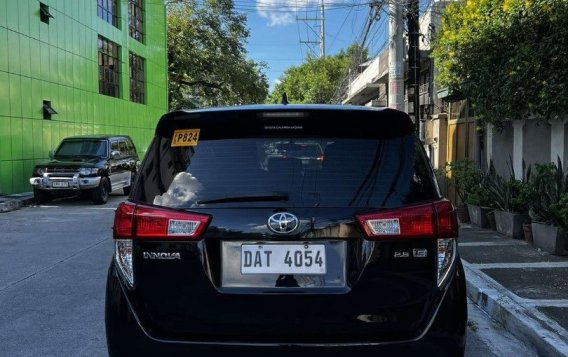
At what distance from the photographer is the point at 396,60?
11.9 m

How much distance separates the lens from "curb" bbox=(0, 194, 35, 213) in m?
14.3

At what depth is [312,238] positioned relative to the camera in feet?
8.63

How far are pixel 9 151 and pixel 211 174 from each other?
16114mm

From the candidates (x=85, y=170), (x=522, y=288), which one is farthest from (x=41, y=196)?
(x=522, y=288)

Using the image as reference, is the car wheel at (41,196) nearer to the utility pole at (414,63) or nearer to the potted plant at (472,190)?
the utility pole at (414,63)

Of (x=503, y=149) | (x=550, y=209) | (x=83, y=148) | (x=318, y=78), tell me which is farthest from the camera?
(x=318, y=78)

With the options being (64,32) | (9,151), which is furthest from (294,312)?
(64,32)

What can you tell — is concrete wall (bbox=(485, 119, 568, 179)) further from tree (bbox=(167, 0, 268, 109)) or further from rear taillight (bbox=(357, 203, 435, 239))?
tree (bbox=(167, 0, 268, 109))

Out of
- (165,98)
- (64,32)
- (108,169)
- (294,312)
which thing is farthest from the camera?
(165,98)

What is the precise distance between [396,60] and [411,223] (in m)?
9.82

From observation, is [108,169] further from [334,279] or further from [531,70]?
[334,279]

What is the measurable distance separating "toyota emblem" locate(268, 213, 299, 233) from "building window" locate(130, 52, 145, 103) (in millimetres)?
27850

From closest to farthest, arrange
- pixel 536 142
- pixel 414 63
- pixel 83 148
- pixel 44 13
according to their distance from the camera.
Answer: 1. pixel 536 142
2. pixel 414 63
3. pixel 83 148
4. pixel 44 13

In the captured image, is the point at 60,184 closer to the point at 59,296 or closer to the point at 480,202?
the point at 59,296
